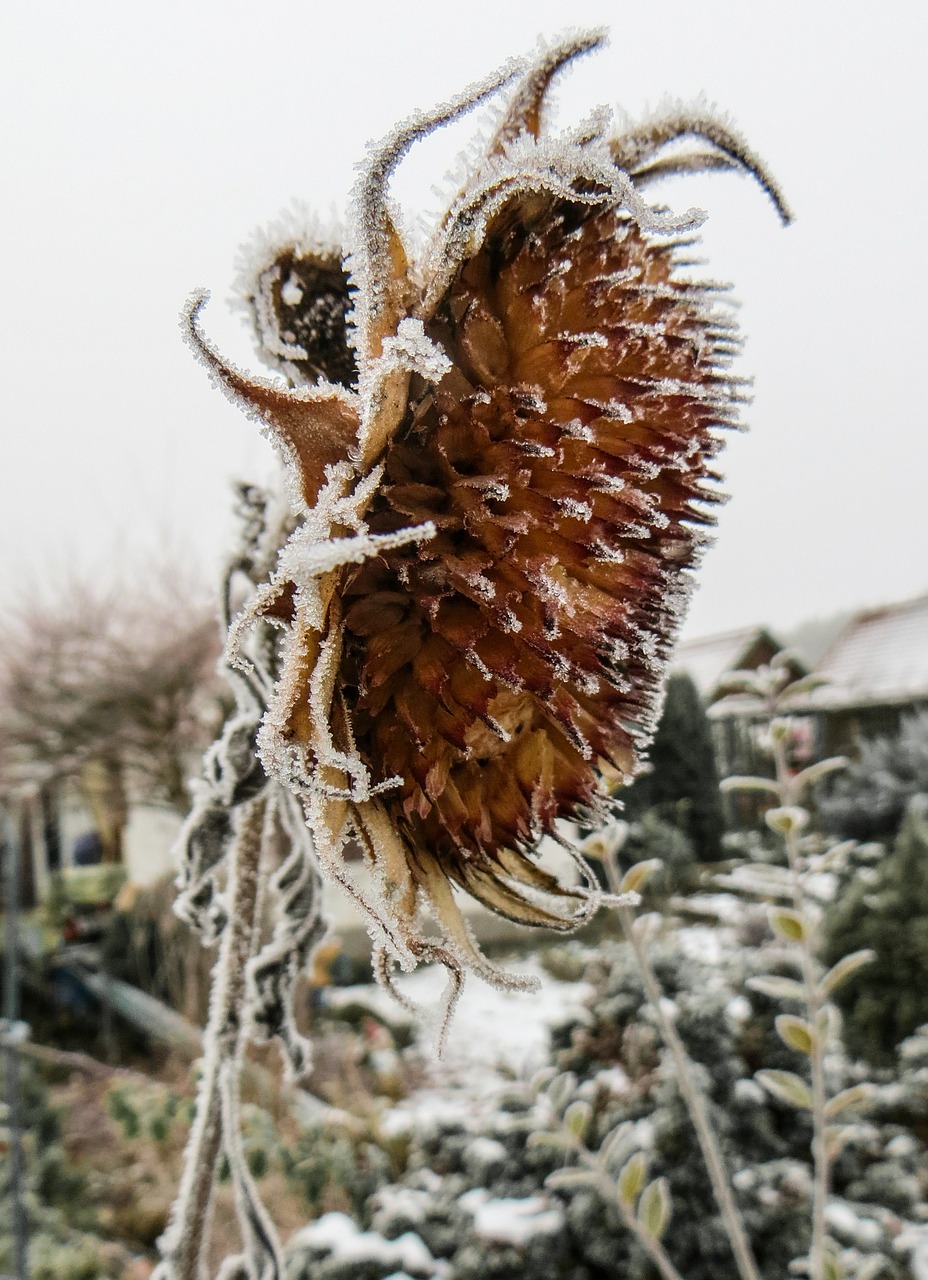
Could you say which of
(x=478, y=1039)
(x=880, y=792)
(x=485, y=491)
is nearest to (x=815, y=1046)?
(x=485, y=491)

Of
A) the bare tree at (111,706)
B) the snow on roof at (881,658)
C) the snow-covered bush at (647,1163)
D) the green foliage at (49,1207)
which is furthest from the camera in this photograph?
the snow on roof at (881,658)

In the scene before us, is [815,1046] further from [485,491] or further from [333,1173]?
[333,1173]

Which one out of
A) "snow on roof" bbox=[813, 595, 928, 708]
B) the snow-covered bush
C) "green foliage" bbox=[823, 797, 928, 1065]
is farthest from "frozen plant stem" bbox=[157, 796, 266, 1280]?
"snow on roof" bbox=[813, 595, 928, 708]

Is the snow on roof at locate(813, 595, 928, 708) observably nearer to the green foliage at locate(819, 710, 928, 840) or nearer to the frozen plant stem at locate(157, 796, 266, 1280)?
the green foliage at locate(819, 710, 928, 840)

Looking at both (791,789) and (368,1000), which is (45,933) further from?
(791,789)

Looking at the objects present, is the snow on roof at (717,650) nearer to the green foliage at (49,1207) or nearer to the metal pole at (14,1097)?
the green foliage at (49,1207)

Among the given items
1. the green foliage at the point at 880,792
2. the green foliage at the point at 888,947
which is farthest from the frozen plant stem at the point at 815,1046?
the green foliage at the point at 880,792
